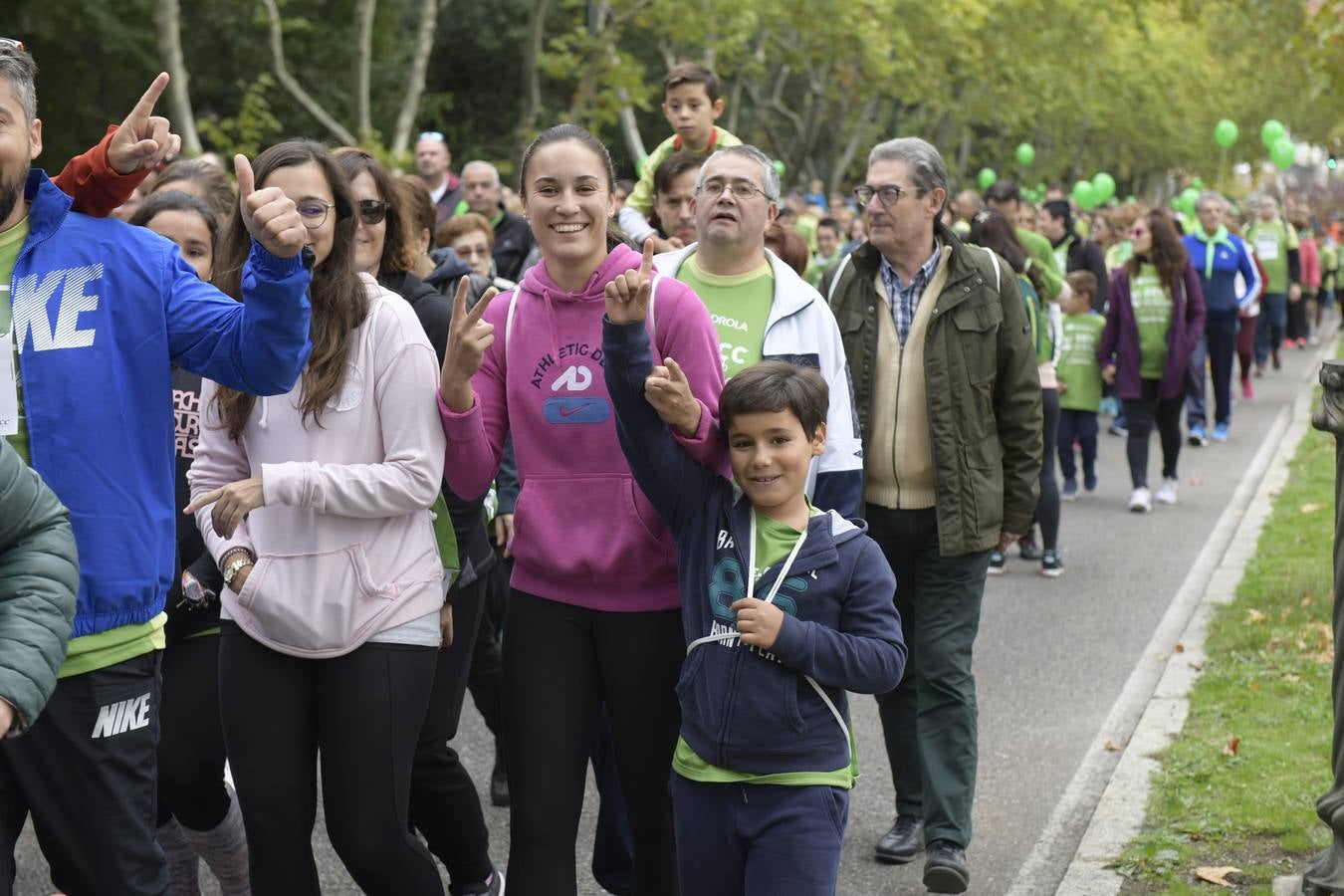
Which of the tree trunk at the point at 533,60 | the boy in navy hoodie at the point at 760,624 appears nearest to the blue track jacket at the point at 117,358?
the boy in navy hoodie at the point at 760,624

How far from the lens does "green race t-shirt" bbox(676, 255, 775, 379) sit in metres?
4.91

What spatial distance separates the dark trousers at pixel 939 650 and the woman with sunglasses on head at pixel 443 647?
1.34 metres

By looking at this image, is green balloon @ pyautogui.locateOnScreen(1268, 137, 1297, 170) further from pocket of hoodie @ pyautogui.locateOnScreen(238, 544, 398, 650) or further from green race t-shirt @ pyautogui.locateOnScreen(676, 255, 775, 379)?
pocket of hoodie @ pyautogui.locateOnScreen(238, 544, 398, 650)

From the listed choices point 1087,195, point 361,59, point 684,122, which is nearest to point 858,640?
point 684,122

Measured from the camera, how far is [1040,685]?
8234 millimetres

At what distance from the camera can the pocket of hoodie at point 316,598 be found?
3898mm

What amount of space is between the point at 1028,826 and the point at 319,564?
313 centimetres

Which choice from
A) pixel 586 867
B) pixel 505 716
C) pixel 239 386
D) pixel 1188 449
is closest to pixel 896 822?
pixel 586 867

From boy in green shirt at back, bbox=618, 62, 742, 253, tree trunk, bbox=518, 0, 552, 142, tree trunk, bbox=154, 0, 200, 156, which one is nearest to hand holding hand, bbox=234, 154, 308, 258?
boy in green shirt at back, bbox=618, 62, 742, 253

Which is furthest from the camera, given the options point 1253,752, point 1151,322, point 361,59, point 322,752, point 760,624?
point 361,59

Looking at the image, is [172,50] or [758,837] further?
[172,50]

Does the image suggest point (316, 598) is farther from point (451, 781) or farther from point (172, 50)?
point (172, 50)

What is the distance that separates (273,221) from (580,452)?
1.14 metres

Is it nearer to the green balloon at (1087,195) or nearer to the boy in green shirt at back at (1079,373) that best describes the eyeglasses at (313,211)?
the boy in green shirt at back at (1079,373)
